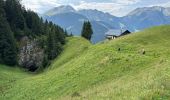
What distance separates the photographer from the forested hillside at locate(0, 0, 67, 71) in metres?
108

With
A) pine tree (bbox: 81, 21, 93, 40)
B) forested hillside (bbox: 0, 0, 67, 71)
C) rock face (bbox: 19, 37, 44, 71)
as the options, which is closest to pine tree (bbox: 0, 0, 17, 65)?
forested hillside (bbox: 0, 0, 67, 71)

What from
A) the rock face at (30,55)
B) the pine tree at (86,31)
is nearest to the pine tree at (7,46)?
the rock face at (30,55)

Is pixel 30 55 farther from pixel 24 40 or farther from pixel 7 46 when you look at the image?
pixel 24 40

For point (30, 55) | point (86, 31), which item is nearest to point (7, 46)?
point (30, 55)

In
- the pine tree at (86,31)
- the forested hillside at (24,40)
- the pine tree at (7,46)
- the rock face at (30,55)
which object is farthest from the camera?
the pine tree at (86,31)

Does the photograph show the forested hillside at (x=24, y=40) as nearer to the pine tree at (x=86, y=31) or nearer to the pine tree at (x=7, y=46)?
the pine tree at (x=7, y=46)

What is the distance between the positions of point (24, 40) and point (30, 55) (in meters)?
9.60

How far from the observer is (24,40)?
4764 inches

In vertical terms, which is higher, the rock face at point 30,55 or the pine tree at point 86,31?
the pine tree at point 86,31

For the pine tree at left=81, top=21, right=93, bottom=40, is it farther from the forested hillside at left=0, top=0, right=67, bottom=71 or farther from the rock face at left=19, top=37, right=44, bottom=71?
the rock face at left=19, top=37, right=44, bottom=71

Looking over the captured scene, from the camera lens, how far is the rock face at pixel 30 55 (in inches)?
4301

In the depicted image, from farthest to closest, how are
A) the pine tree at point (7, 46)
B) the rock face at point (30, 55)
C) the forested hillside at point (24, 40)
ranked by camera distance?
the rock face at point (30, 55), the forested hillside at point (24, 40), the pine tree at point (7, 46)

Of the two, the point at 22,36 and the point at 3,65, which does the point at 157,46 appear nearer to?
the point at 3,65

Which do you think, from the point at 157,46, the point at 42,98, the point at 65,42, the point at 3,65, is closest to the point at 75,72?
the point at 42,98
